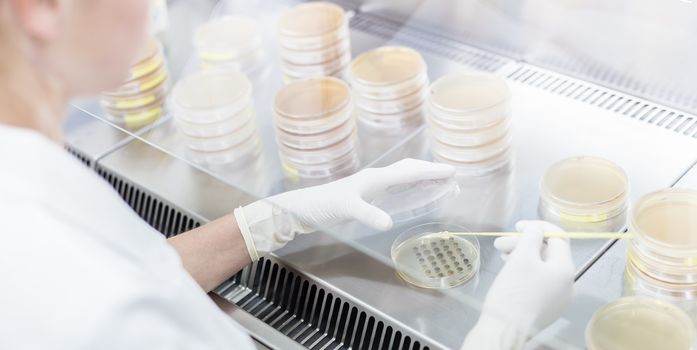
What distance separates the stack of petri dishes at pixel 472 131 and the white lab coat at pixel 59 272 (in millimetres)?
657

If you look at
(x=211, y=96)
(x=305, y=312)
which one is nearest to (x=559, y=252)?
(x=305, y=312)

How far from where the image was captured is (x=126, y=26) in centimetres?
111

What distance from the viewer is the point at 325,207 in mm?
1540

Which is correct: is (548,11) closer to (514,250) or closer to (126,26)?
(514,250)

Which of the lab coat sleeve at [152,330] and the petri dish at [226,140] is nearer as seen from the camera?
the lab coat sleeve at [152,330]

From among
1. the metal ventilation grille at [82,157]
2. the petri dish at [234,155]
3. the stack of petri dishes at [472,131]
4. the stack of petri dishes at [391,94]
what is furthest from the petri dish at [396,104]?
the metal ventilation grille at [82,157]

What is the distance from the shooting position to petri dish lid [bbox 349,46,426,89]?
1721mm

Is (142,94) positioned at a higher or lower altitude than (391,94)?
lower

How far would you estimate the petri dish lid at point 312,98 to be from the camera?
165 cm

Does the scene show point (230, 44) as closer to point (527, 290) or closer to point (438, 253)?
point (438, 253)

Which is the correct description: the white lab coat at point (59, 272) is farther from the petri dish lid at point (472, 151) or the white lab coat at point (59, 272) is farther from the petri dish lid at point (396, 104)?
the petri dish lid at point (396, 104)

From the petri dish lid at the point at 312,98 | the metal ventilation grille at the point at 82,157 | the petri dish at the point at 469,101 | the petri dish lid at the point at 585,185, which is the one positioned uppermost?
the petri dish at the point at 469,101

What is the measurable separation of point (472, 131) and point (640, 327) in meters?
0.46

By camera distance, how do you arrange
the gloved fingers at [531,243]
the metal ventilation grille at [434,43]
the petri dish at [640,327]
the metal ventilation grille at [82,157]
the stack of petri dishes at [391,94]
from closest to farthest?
1. the petri dish at [640,327]
2. the gloved fingers at [531,243]
3. the stack of petri dishes at [391,94]
4. the metal ventilation grille at [434,43]
5. the metal ventilation grille at [82,157]
